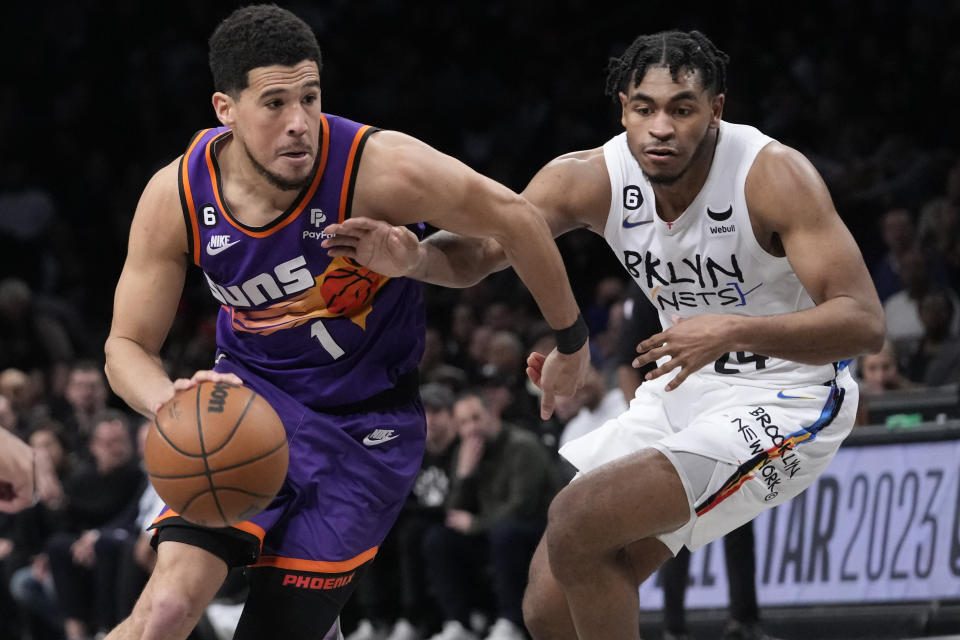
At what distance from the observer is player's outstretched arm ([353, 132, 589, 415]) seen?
4008 millimetres

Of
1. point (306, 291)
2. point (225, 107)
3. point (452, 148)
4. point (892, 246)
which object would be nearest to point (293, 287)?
point (306, 291)

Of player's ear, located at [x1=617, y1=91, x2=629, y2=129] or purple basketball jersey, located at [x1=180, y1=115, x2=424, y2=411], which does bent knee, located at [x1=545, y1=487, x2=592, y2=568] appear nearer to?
purple basketball jersey, located at [x1=180, y1=115, x2=424, y2=411]

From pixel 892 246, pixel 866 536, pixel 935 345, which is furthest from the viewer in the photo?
pixel 892 246

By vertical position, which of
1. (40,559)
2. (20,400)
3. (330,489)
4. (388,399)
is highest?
(388,399)

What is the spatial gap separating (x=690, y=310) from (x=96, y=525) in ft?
19.8

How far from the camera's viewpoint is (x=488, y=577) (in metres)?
8.42

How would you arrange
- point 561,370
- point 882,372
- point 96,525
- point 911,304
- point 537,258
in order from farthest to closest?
point 96,525
point 911,304
point 882,372
point 561,370
point 537,258

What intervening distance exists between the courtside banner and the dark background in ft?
8.53

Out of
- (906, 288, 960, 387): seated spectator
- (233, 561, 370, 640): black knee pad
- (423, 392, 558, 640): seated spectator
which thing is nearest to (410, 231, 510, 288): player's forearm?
(233, 561, 370, 640): black knee pad

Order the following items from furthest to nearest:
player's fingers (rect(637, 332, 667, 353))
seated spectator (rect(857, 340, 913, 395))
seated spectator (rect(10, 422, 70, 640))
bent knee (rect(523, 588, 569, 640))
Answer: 1. seated spectator (rect(10, 422, 70, 640))
2. seated spectator (rect(857, 340, 913, 395))
3. bent knee (rect(523, 588, 569, 640))
4. player's fingers (rect(637, 332, 667, 353))

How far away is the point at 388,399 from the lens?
4230 millimetres

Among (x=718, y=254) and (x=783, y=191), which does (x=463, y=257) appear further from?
(x=783, y=191)

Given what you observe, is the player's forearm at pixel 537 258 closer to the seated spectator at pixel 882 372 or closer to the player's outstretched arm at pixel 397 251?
the player's outstretched arm at pixel 397 251

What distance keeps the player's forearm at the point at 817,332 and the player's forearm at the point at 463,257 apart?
947 millimetres
